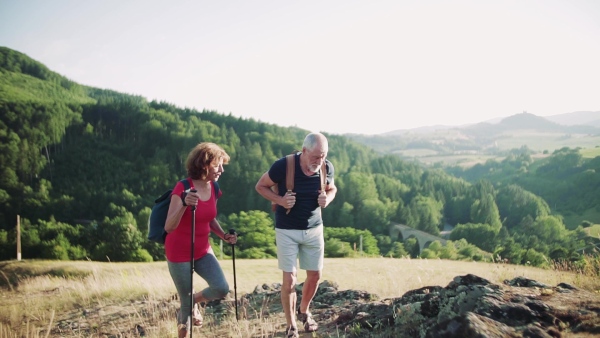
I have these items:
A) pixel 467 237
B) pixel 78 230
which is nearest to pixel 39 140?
pixel 78 230

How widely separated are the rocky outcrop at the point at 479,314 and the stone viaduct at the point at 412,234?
84.6 metres

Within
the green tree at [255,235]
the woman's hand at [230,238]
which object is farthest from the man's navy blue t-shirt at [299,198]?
the green tree at [255,235]

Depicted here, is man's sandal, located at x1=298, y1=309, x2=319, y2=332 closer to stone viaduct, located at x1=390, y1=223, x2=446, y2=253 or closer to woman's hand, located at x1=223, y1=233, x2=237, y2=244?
woman's hand, located at x1=223, y1=233, x2=237, y2=244

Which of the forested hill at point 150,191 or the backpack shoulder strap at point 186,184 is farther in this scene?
the forested hill at point 150,191

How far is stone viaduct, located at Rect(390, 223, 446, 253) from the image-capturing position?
87000 millimetres

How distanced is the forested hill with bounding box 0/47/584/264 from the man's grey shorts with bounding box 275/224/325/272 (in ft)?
162

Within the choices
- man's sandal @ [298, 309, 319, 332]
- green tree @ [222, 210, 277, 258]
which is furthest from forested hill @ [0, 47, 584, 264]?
man's sandal @ [298, 309, 319, 332]

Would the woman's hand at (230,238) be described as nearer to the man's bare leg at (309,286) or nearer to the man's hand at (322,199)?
the man's bare leg at (309,286)

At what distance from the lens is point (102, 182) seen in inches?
4190

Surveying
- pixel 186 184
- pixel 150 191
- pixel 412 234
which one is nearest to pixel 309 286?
pixel 186 184

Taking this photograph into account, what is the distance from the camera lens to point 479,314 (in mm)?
3566

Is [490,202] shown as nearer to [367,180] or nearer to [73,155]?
[367,180]

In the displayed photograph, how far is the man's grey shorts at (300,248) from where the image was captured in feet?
15.7

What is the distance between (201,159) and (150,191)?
103 m
